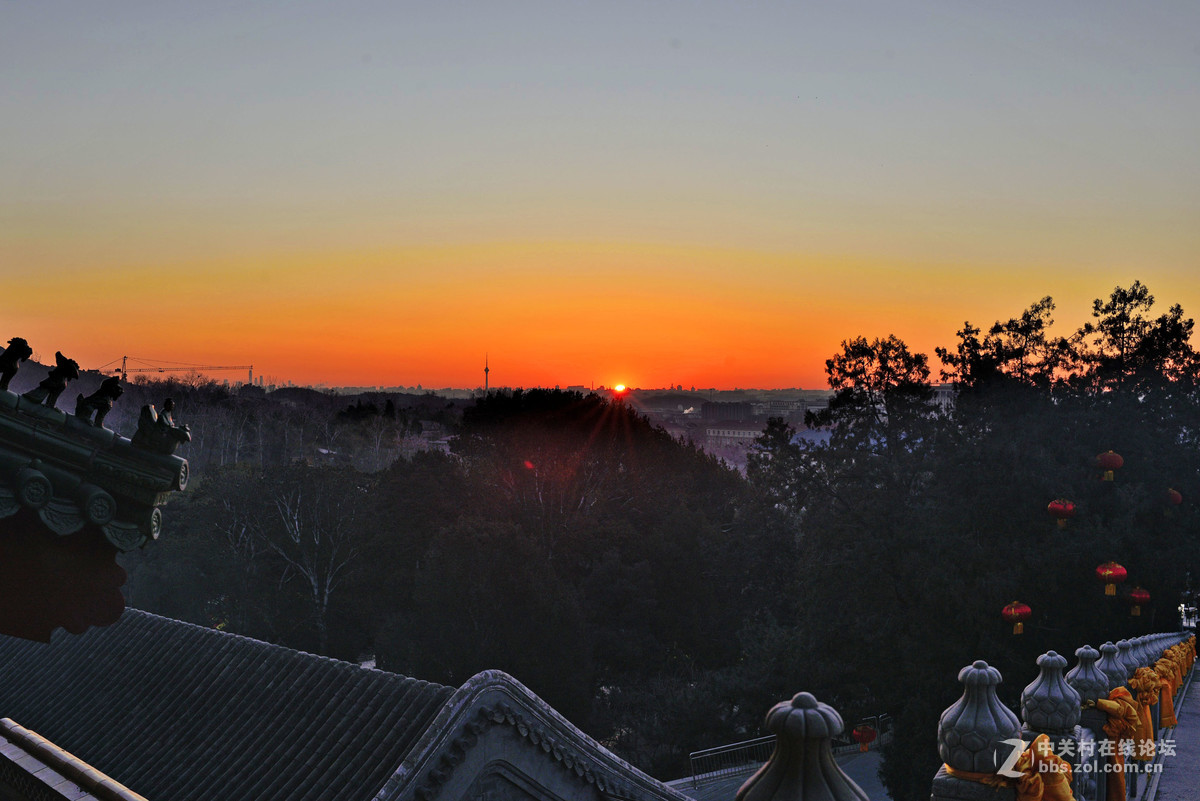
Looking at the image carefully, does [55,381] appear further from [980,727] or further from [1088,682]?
[1088,682]

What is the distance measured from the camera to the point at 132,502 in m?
4.53

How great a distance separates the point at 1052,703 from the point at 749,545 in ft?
120

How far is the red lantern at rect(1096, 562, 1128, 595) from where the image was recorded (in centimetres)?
2452

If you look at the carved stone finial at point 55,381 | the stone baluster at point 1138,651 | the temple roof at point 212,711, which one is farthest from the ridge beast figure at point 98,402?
the stone baluster at point 1138,651

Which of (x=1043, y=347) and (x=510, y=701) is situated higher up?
(x=1043, y=347)

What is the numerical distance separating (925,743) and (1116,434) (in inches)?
482

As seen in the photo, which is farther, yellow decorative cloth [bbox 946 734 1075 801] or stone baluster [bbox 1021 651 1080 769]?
stone baluster [bbox 1021 651 1080 769]

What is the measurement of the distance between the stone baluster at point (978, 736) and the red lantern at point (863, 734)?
27885 millimetres

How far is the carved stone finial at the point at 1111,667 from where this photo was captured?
744cm

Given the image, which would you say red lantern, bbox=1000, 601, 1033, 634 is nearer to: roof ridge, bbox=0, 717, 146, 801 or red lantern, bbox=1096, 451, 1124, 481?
red lantern, bbox=1096, 451, 1124, 481

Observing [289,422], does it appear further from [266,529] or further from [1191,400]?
[1191,400]

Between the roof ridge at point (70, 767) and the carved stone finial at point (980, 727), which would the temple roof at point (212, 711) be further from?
the carved stone finial at point (980, 727)

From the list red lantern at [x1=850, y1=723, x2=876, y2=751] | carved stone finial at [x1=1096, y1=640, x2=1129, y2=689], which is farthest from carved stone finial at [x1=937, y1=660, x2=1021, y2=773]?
red lantern at [x1=850, y1=723, x2=876, y2=751]

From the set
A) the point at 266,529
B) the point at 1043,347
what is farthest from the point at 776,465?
the point at 266,529
